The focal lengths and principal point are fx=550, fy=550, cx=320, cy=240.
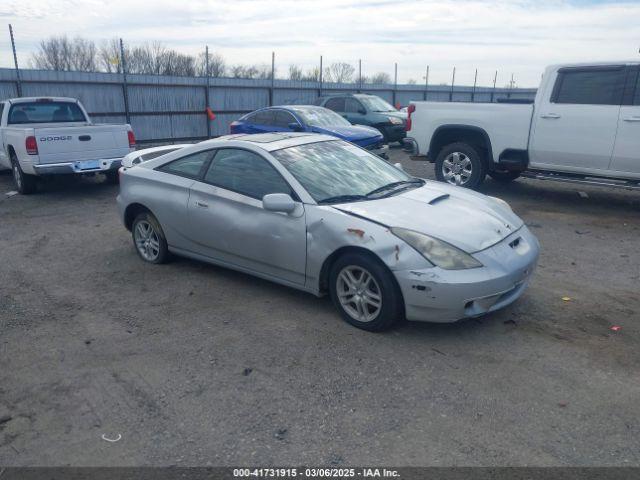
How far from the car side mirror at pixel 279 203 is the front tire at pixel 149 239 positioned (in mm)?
1852

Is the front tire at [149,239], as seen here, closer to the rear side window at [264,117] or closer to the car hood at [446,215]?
the car hood at [446,215]

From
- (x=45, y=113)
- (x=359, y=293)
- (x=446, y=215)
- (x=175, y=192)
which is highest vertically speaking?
(x=45, y=113)

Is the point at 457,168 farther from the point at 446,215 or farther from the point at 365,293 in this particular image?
the point at 365,293

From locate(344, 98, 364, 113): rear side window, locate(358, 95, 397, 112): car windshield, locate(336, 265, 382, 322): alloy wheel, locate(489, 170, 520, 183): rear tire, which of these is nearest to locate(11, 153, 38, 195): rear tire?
locate(336, 265, 382, 322): alloy wheel

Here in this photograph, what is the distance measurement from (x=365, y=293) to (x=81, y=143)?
24.5 ft

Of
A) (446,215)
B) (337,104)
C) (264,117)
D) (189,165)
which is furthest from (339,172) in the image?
(337,104)

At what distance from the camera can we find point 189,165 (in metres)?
5.72

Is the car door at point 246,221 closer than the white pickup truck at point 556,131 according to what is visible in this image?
Yes

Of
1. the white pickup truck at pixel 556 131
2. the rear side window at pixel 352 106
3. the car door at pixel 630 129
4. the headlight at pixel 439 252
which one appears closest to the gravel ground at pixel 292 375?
the headlight at pixel 439 252

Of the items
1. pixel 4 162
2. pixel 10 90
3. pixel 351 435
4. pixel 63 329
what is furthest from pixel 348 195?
pixel 10 90

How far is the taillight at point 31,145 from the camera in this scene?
9.44m

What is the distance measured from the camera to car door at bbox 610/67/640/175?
7879 mm

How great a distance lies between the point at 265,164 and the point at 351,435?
2.75 m

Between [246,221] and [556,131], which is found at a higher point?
[556,131]
